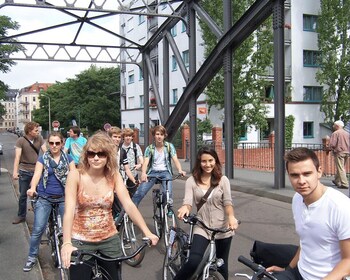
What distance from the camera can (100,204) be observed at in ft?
10.6

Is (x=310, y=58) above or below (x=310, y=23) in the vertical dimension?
below

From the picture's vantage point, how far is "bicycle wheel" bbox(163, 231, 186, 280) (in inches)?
169

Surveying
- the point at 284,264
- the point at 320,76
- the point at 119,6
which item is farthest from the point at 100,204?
the point at 320,76

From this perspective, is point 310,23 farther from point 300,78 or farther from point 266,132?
point 266,132

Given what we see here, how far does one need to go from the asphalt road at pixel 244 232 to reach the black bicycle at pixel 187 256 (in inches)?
26.4

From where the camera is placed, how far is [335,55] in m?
32.1

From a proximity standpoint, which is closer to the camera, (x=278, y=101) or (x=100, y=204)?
(x=100, y=204)

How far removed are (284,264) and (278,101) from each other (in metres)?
8.40

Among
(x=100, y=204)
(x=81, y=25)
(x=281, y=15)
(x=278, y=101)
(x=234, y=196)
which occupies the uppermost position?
(x=81, y=25)

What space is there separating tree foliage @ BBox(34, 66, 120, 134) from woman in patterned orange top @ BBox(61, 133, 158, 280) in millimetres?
53070

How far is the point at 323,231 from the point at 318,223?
5cm

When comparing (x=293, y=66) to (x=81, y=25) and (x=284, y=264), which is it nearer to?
(x=81, y=25)

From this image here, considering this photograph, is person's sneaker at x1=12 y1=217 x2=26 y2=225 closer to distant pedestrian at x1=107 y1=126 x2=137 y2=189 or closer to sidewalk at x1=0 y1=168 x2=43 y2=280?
sidewalk at x1=0 y1=168 x2=43 y2=280

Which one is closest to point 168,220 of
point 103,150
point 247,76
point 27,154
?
point 103,150
